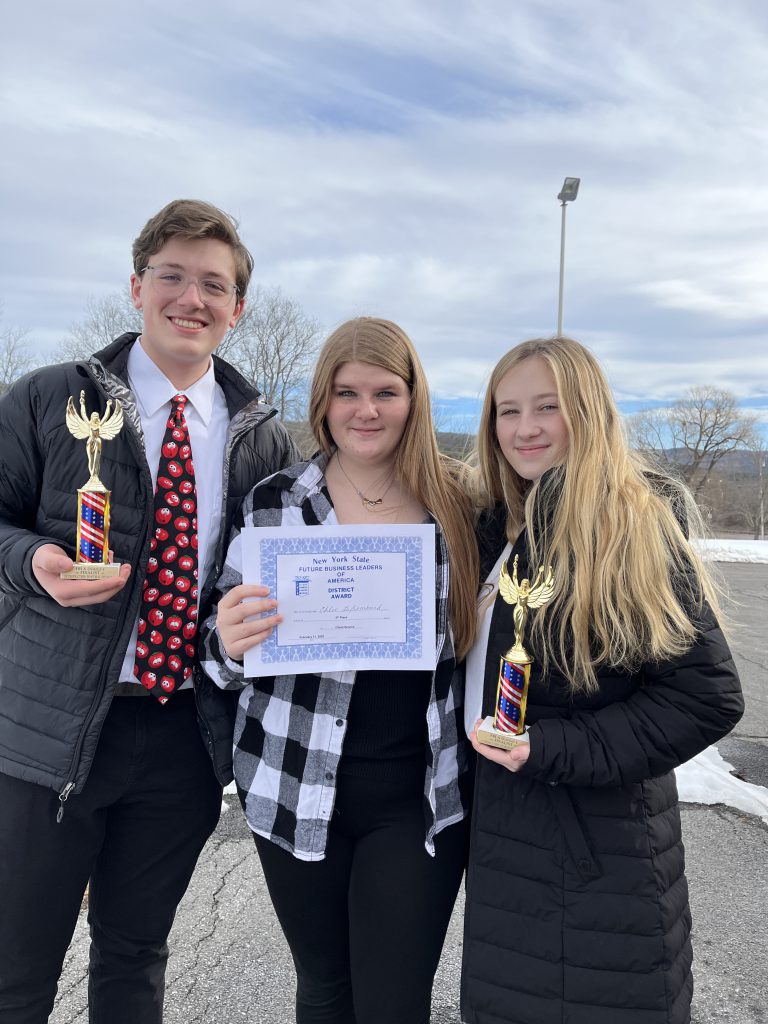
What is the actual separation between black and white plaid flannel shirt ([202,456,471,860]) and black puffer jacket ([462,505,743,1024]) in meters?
0.21

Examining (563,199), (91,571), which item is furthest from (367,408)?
(563,199)

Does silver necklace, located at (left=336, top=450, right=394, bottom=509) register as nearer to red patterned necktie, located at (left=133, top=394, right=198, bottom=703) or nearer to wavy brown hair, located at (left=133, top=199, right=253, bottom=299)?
red patterned necktie, located at (left=133, top=394, right=198, bottom=703)

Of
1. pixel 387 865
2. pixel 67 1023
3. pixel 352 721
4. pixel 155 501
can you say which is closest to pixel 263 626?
pixel 352 721

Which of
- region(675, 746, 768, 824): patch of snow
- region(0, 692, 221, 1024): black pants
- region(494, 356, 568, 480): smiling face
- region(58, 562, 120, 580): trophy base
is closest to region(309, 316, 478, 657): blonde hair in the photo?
region(494, 356, 568, 480): smiling face

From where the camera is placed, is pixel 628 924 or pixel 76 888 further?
pixel 76 888

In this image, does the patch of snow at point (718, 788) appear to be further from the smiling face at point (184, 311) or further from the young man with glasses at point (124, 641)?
the smiling face at point (184, 311)

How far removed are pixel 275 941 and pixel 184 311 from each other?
2.58 meters

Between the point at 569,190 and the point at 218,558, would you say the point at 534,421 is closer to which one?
the point at 218,558

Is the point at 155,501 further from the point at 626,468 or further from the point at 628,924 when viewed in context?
the point at 628,924

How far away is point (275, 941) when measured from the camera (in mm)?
3090

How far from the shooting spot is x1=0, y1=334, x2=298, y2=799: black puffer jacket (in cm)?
202

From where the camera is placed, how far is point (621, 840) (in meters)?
1.79

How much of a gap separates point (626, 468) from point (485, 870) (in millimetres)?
1102

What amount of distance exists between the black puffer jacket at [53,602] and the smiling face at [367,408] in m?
0.54
